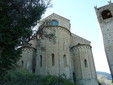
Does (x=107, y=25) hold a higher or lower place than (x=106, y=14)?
lower

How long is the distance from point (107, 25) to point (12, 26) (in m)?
18.2

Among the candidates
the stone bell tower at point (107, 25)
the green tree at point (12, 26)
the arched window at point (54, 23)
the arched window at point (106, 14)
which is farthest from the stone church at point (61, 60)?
the arched window at point (106, 14)

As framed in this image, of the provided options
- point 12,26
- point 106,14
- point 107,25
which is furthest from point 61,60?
point 106,14

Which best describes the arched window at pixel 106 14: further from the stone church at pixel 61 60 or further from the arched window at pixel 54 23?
the arched window at pixel 54 23

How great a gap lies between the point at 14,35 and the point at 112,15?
64.5ft

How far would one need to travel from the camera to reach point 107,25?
20.9 meters

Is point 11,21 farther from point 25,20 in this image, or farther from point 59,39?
point 59,39

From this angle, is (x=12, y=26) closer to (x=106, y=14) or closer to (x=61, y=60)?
(x=61, y=60)

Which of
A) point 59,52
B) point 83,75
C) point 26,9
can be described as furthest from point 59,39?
point 26,9

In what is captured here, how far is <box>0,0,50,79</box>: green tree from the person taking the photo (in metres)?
6.46

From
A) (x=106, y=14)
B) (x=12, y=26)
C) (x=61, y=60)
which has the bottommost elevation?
(x=61, y=60)

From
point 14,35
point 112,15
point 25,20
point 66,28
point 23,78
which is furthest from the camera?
point 112,15

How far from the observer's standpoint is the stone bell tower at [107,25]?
18.8m

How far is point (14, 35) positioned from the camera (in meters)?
6.86
